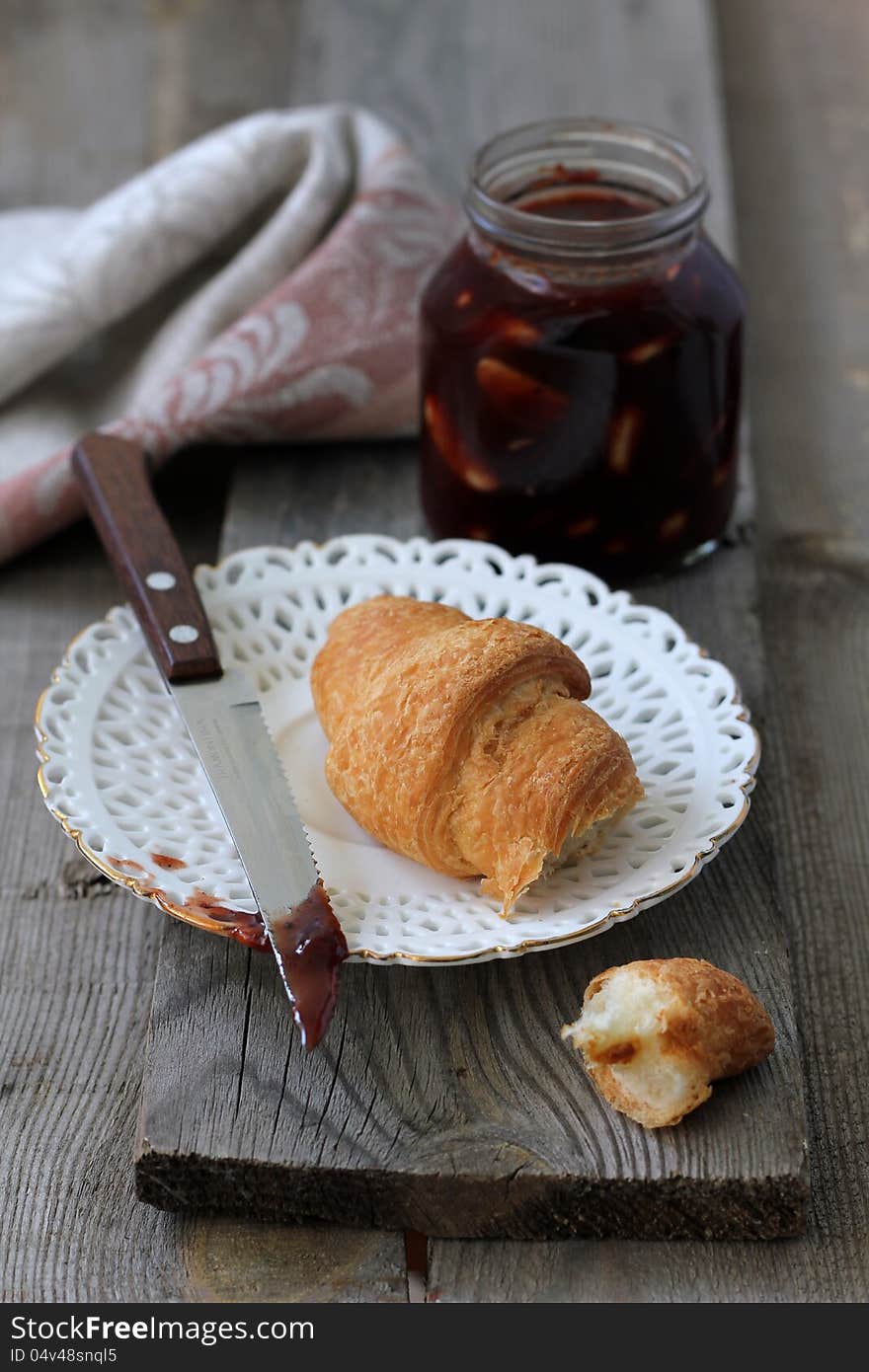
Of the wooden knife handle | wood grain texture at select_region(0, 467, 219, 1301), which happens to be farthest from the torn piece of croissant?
the wooden knife handle

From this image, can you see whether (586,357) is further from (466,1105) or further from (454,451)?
(466,1105)

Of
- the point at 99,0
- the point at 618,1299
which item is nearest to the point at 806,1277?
the point at 618,1299

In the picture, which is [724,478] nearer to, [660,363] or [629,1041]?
[660,363]

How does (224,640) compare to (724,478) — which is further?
(724,478)

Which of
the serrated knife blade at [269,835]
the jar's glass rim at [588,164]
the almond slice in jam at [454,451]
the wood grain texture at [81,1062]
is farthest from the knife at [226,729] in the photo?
the jar's glass rim at [588,164]

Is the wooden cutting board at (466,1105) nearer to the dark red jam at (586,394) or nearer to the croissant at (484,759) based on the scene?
the croissant at (484,759)

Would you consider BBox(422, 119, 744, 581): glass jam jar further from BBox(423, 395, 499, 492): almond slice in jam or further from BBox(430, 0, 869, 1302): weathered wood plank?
BBox(430, 0, 869, 1302): weathered wood plank

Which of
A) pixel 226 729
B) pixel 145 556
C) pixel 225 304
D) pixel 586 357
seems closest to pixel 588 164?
pixel 586 357
